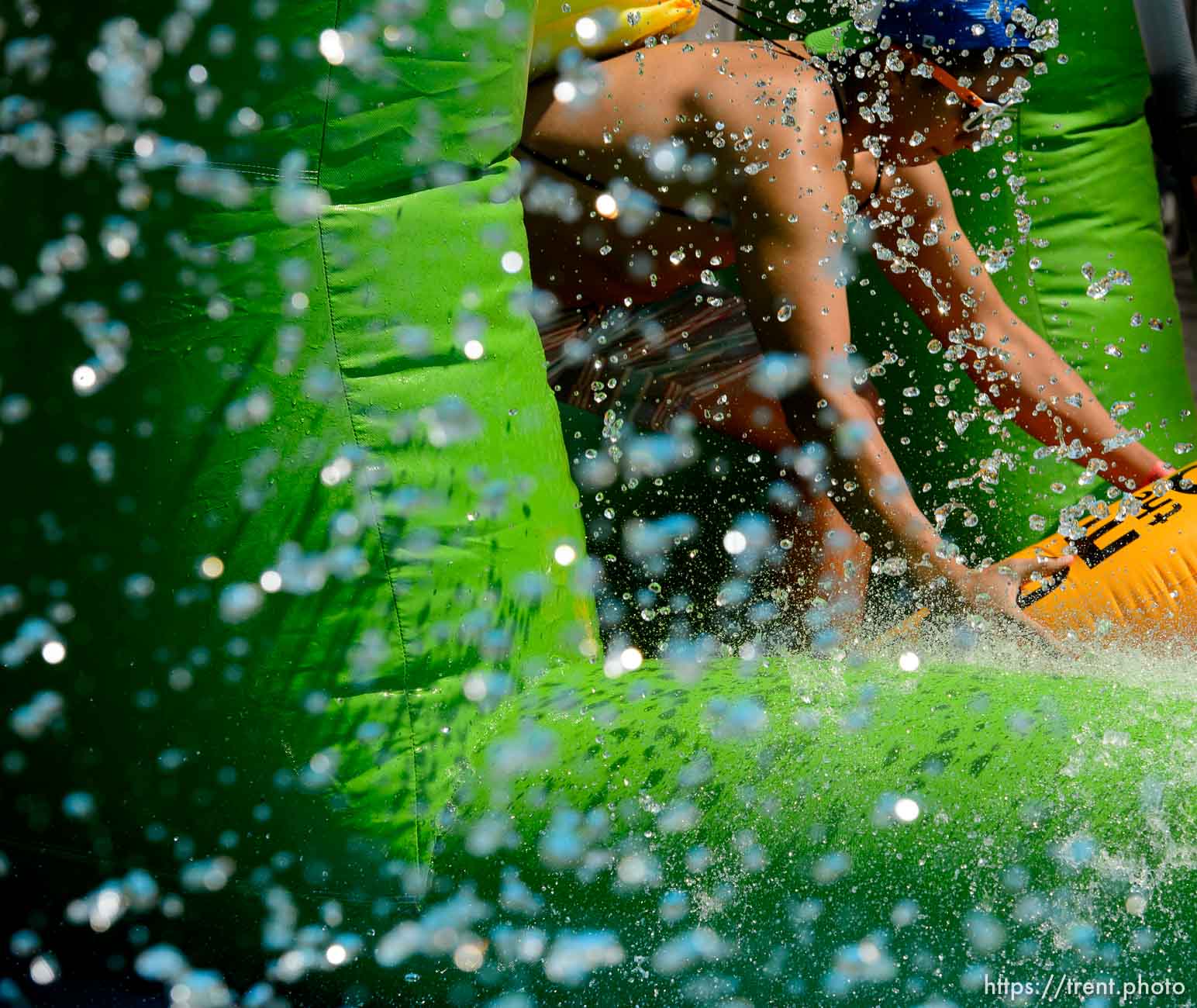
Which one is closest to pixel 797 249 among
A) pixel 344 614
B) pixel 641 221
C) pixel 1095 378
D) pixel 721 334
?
pixel 641 221

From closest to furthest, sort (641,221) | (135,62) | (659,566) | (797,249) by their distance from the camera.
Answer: (135,62)
(797,249)
(641,221)
(659,566)

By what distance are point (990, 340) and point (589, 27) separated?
0.84 meters

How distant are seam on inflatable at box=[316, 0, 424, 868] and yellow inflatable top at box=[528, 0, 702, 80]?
1.71 ft

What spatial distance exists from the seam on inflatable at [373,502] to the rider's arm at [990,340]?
45.0 inches

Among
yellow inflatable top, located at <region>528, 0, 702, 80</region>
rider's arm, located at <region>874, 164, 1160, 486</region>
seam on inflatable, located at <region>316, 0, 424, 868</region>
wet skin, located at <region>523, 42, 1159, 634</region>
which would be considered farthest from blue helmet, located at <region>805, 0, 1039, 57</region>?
seam on inflatable, located at <region>316, 0, 424, 868</region>

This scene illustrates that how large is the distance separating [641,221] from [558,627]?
633mm

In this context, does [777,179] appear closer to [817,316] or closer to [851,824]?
[817,316]

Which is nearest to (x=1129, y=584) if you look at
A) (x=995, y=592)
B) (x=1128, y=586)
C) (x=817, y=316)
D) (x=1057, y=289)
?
(x=1128, y=586)

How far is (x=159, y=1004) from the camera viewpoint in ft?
3.84

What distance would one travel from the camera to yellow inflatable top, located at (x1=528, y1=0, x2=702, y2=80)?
1586mm

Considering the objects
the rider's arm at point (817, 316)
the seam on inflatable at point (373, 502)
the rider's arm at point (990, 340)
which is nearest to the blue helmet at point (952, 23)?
the rider's arm at point (817, 316)

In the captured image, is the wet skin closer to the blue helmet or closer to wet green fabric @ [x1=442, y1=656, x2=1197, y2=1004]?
the blue helmet

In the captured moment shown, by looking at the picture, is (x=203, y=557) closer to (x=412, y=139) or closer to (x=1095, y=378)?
(x=412, y=139)

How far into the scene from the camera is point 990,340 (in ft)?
6.93
